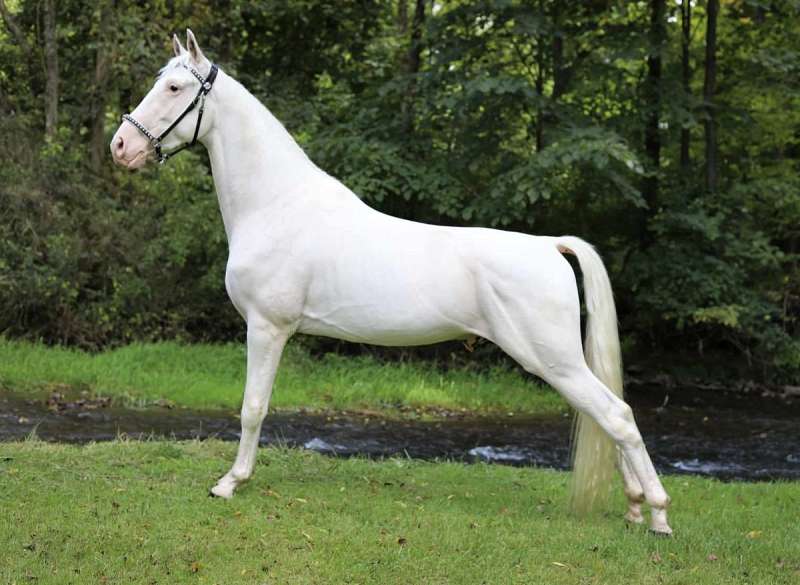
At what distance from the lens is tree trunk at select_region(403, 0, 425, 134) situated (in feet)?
48.2

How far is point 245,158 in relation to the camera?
19.2ft

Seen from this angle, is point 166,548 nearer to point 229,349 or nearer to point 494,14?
point 229,349

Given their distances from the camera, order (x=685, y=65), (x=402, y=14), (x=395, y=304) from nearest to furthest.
A: (x=395, y=304) → (x=685, y=65) → (x=402, y=14)

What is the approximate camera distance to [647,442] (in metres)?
10.9

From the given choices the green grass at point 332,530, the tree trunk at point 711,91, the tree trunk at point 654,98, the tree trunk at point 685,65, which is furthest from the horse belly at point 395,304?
the tree trunk at point 685,65

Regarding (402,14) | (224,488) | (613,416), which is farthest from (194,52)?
(402,14)

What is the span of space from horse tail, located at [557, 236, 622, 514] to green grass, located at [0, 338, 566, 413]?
684 cm

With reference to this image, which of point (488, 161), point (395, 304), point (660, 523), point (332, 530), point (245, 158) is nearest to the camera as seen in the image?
point (332, 530)

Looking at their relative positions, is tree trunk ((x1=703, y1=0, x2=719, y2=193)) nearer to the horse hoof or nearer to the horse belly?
the horse belly

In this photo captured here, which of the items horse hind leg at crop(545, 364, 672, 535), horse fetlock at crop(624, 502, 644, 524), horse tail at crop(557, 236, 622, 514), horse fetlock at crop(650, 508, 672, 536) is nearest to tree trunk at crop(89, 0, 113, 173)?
horse tail at crop(557, 236, 622, 514)

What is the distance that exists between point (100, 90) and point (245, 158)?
10485mm

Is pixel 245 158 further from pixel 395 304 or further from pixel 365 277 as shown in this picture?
pixel 395 304

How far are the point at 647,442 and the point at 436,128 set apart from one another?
624 cm

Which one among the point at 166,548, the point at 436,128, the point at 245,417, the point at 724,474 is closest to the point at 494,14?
the point at 436,128
